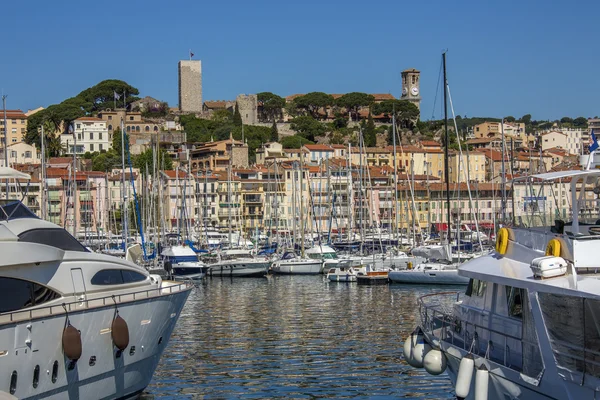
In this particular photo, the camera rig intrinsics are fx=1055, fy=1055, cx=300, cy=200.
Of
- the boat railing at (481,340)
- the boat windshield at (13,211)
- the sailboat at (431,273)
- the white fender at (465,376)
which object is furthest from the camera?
the sailboat at (431,273)

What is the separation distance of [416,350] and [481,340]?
2223 millimetres

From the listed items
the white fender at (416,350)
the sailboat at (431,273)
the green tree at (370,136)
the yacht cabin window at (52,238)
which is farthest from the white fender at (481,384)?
the green tree at (370,136)

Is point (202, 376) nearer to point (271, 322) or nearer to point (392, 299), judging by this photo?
point (271, 322)

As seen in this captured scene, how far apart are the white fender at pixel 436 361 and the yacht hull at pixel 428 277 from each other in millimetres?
32891

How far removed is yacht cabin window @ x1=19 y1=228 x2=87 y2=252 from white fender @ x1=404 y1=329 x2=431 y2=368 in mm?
6407

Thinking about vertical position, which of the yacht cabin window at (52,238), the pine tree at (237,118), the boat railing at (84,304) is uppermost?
the pine tree at (237,118)

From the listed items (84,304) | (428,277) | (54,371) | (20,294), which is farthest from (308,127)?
(54,371)

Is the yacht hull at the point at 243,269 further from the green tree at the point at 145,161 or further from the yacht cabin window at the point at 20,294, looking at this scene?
the green tree at the point at 145,161

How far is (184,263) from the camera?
6128 centimetres

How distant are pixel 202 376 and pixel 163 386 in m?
1.68

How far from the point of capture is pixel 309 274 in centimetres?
6394

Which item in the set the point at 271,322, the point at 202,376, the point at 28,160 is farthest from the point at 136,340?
the point at 28,160

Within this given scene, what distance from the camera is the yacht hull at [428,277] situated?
51.8 metres

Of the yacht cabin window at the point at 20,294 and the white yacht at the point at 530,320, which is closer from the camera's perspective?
the white yacht at the point at 530,320
